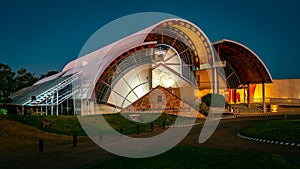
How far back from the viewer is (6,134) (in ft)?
60.6

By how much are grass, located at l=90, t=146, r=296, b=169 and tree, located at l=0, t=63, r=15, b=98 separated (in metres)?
50.5

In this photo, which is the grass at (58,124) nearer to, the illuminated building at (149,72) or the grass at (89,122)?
the grass at (89,122)

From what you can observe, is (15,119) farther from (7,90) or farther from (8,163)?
(7,90)

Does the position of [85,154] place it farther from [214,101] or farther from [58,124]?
[214,101]

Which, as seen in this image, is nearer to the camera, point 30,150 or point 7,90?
point 30,150

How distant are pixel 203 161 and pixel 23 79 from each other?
58.8 m

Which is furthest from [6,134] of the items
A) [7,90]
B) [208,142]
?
[7,90]

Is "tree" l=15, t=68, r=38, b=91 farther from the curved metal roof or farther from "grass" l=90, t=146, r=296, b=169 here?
"grass" l=90, t=146, r=296, b=169

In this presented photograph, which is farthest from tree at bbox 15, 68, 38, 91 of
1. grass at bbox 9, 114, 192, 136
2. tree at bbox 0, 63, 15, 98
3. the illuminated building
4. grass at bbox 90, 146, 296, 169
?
grass at bbox 90, 146, 296, 169

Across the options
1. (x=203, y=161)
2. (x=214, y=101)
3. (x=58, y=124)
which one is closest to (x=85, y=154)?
(x=203, y=161)

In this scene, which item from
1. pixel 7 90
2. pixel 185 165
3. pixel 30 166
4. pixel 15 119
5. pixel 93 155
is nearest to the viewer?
pixel 185 165

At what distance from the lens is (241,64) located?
4262cm

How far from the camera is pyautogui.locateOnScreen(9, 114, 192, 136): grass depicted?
2105 cm

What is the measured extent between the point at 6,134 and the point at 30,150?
540 cm
